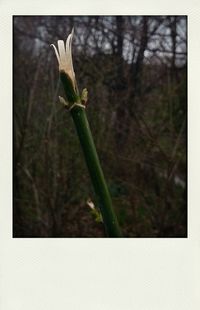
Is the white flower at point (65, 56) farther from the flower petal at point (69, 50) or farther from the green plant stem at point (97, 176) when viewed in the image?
the green plant stem at point (97, 176)

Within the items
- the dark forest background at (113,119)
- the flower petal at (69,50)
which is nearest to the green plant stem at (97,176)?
the dark forest background at (113,119)

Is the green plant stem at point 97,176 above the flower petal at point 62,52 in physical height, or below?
below

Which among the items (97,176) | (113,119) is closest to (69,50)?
(113,119)

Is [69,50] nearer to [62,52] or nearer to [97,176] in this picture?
[62,52]
